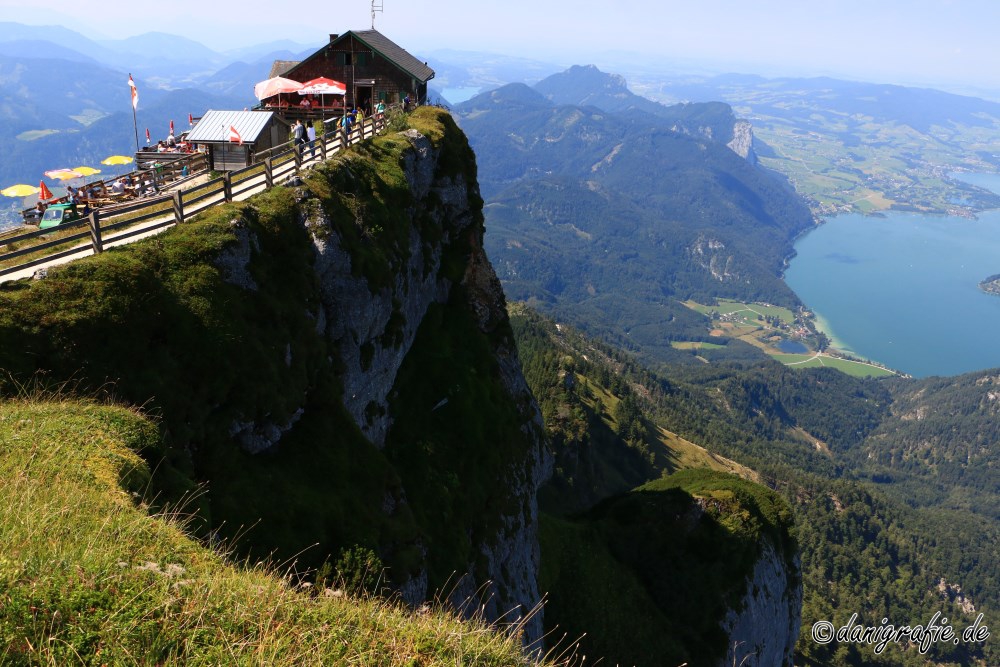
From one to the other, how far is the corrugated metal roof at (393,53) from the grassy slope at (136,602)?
157 feet

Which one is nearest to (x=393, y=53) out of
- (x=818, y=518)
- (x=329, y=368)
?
(x=329, y=368)

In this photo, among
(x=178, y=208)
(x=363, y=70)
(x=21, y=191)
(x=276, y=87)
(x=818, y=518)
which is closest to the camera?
(x=178, y=208)

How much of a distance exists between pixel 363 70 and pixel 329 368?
124ft

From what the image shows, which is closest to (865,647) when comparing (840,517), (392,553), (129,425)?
(840,517)

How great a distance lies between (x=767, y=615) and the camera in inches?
2069

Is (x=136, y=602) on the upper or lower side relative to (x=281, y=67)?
lower

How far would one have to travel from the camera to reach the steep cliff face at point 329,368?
56.1 feet

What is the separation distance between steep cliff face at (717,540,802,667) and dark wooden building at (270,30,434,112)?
53.0 m

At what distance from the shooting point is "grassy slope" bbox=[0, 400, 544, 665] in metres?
7.41

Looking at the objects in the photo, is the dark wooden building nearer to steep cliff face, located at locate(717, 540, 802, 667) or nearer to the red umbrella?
the red umbrella

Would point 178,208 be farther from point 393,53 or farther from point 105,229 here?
point 393,53

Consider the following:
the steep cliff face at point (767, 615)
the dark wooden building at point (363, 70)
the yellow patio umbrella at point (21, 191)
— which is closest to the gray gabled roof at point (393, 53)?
the dark wooden building at point (363, 70)

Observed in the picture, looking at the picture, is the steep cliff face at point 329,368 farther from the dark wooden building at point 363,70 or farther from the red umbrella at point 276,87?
the dark wooden building at point 363,70

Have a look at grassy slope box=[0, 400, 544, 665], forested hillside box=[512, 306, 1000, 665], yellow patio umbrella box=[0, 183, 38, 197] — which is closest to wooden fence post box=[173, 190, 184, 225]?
grassy slope box=[0, 400, 544, 665]
